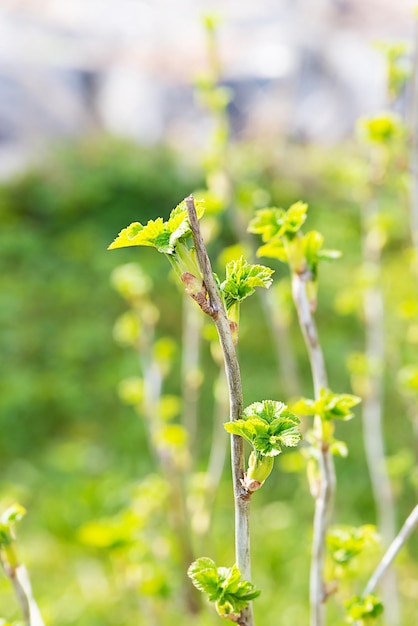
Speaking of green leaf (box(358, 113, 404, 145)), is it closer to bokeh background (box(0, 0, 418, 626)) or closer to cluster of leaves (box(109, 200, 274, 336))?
bokeh background (box(0, 0, 418, 626))

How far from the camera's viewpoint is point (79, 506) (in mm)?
2143

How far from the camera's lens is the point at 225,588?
527 mm

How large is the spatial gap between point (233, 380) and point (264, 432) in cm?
5

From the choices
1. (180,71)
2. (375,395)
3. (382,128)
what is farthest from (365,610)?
(180,71)

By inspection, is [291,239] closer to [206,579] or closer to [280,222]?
[280,222]

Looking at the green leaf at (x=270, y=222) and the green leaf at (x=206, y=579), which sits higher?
the green leaf at (x=270, y=222)

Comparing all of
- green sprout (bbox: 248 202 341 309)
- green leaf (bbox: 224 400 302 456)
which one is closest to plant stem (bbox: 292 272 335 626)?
green sprout (bbox: 248 202 341 309)

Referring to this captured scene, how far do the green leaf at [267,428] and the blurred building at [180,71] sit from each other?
4440 millimetres

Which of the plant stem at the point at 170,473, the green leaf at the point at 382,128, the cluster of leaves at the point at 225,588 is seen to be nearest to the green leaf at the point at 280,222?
the cluster of leaves at the point at 225,588

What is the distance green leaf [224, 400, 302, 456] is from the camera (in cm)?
50

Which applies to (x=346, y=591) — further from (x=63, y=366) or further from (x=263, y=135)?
(x=263, y=135)

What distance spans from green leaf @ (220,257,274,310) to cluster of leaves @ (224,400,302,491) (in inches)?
3.2

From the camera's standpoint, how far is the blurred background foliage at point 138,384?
140cm

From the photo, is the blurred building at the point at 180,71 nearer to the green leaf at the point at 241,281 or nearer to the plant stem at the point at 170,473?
the plant stem at the point at 170,473
